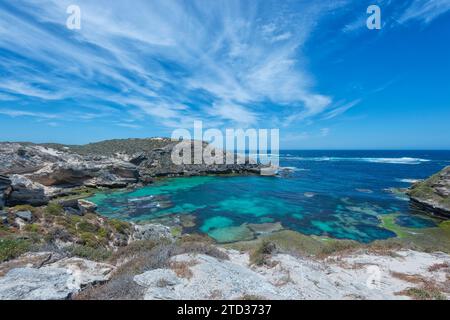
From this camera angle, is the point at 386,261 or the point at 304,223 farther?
the point at 304,223

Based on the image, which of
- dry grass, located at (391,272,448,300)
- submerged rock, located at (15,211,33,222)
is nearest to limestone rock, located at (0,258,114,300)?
dry grass, located at (391,272,448,300)

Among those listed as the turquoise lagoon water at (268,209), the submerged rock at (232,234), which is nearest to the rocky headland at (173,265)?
the submerged rock at (232,234)

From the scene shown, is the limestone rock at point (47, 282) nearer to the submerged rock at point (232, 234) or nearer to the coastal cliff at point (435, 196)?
the submerged rock at point (232, 234)

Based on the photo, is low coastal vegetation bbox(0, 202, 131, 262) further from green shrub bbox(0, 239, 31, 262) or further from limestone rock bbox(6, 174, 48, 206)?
limestone rock bbox(6, 174, 48, 206)

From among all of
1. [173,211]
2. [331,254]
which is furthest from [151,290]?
[173,211]

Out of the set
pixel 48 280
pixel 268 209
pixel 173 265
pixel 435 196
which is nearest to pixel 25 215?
pixel 48 280

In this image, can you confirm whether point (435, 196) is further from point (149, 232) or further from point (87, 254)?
point (87, 254)

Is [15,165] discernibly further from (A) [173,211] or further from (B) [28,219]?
(B) [28,219]
